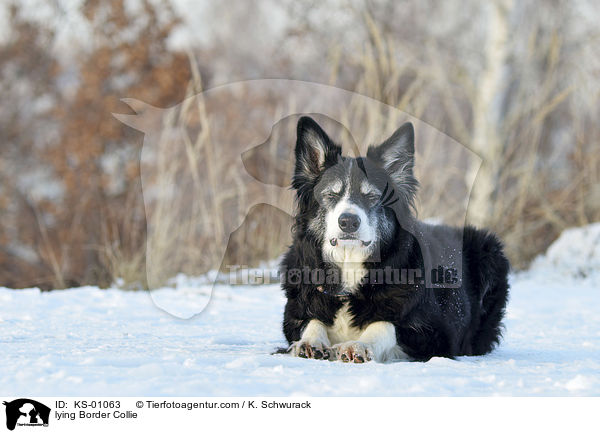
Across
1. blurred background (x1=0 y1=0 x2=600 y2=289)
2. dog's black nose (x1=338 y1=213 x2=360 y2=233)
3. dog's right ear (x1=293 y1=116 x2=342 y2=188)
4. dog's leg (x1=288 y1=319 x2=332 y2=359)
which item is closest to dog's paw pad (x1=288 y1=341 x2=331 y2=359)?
dog's leg (x1=288 y1=319 x2=332 y2=359)

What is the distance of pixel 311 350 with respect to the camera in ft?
11.8

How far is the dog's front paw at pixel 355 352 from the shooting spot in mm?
3465

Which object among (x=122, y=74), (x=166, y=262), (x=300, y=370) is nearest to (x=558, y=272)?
(x=166, y=262)

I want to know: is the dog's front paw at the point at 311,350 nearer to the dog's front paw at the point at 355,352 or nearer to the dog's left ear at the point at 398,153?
the dog's front paw at the point at 355,352

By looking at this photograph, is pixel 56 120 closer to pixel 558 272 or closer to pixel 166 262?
pixel 166 262

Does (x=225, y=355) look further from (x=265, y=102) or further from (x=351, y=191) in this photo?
(x=265, y=102)

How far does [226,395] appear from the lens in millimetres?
2605

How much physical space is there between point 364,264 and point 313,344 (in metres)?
0.60

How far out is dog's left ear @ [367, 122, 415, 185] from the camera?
3.95 m
